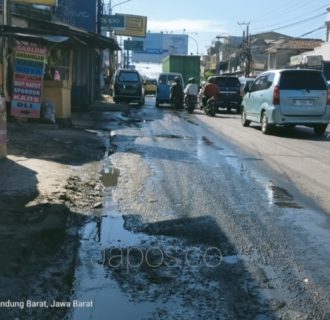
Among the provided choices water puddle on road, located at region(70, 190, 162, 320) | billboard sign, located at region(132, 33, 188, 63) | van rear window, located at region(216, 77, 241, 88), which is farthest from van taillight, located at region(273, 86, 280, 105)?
billboard sign, located at region(132, 33, 188, 63)

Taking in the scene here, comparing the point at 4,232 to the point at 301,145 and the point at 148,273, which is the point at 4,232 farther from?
the point at 301,145

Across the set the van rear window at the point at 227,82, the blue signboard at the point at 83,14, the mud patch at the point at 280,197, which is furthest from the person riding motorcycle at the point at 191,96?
the mud patch at the point at 280,197

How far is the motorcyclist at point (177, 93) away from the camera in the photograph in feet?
102

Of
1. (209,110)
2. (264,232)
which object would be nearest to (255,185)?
(264,232)

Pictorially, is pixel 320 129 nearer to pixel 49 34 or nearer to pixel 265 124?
pixel 265 124

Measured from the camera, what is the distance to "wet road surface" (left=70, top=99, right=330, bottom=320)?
185 inches

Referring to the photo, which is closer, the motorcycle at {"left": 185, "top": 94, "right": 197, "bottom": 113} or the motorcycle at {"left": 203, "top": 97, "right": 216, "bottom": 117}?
the motorcycle at {"left": 203, "top": 97, "right": 216, "bottom": 117}

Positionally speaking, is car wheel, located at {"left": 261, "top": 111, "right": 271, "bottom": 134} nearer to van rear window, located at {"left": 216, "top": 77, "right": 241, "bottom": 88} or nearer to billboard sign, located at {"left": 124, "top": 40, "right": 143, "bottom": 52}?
van rear window, located at {"left": 216, "top": 77, "right": 241, "bottom": 88}

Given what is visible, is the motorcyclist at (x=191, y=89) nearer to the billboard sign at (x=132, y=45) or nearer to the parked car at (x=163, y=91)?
the parked car at (x=163, y=91)

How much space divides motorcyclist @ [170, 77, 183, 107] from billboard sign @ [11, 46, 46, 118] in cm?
1556

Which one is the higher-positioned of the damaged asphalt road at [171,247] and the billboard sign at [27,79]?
the billboard sign at [27,79]

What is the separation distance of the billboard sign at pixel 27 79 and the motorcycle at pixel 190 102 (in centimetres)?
1320

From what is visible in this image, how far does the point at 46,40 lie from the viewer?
1506 centimetres

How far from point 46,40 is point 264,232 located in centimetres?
998
